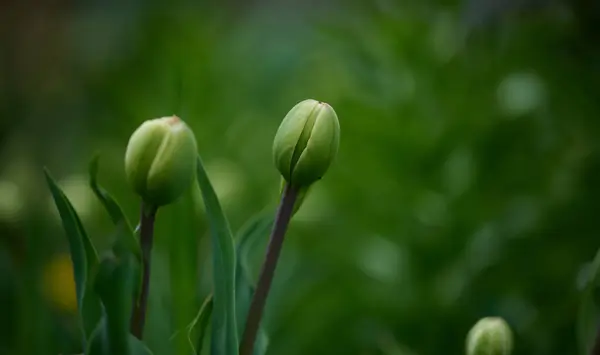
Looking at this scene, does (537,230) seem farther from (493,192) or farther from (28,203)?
(28,203)

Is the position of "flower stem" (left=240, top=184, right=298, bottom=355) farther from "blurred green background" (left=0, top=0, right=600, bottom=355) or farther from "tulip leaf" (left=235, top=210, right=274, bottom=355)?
"blurred green background" (left=0, top=0, right=600, bottom=355)

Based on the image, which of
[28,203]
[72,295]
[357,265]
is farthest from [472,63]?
[28,203]

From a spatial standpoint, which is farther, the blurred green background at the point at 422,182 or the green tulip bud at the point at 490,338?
the blurred green background at the point at 422,182

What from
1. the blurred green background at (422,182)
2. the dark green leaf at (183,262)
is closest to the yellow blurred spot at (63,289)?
the blurred green background at (422,182)

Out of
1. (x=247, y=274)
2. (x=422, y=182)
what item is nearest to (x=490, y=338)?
(x=247, y=274)

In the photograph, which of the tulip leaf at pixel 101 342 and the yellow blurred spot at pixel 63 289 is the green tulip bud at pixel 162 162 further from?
the yellow blurred spot at pixel 63 289

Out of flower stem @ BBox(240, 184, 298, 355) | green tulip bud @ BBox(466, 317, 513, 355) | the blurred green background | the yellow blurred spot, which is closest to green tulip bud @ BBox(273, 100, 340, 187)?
flower stem @ BBox(240, 184, 298, 355)

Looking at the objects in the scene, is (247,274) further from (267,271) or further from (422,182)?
(422,182)
